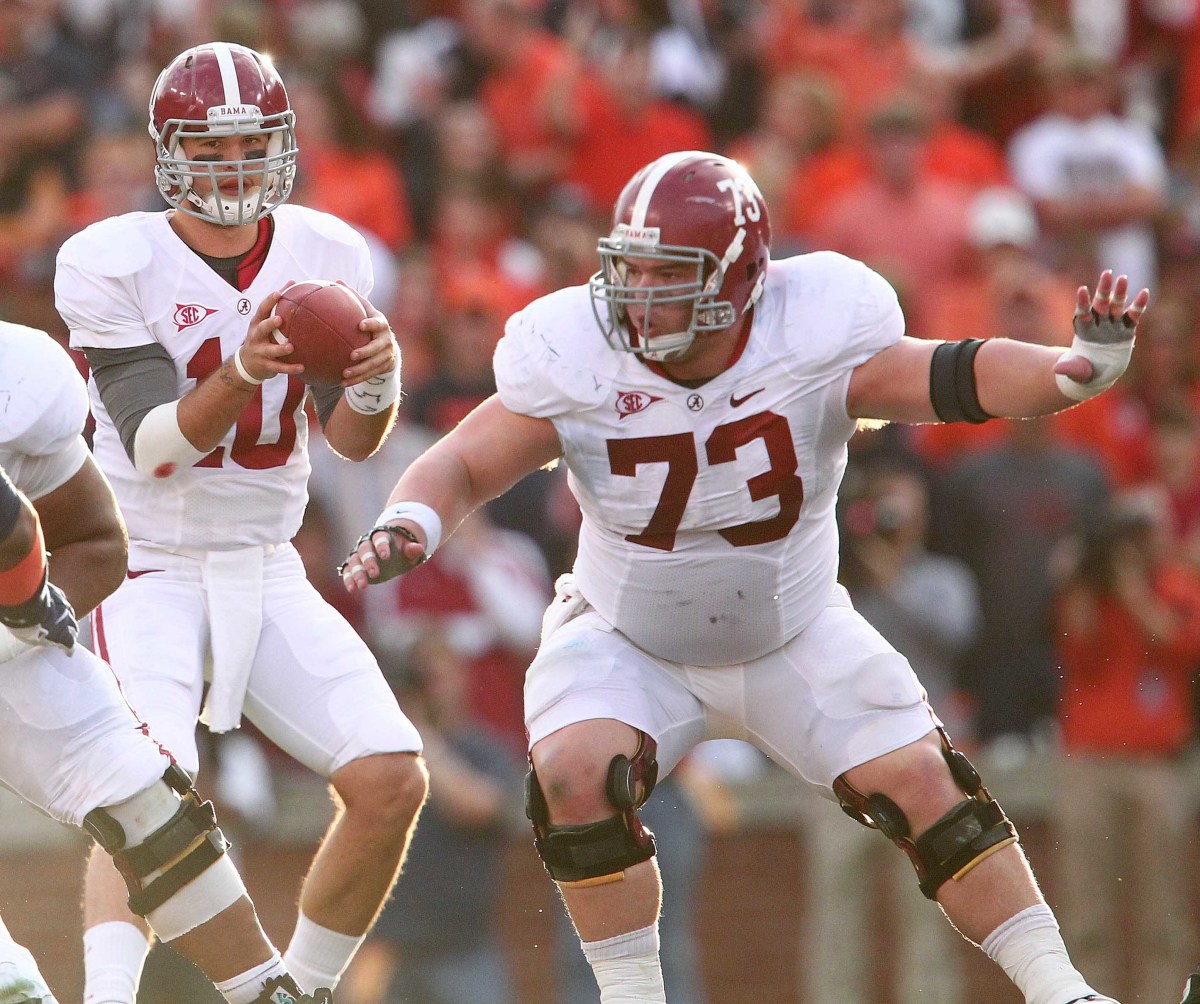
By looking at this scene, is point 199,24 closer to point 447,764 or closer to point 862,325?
point 447,764

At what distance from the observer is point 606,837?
500 cm

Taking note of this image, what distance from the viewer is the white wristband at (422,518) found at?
4910 mm

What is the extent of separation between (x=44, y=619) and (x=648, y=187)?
175 centimetres

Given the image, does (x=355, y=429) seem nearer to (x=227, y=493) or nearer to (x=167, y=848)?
(x=227, y=493)

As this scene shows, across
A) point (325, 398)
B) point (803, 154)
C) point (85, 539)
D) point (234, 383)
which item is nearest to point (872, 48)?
point (803, 154)

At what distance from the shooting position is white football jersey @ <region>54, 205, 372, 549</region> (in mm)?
5371

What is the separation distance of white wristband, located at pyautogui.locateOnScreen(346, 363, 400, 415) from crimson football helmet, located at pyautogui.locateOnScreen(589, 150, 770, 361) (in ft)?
1.93

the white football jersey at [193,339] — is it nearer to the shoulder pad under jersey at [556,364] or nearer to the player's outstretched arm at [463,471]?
the player's outstretched arm at [463,471]

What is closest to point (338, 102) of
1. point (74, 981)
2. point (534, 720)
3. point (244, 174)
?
point (74, 981)

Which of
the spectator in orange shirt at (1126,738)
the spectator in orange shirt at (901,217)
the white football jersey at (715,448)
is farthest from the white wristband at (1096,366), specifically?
the spectator in orange shirt at (901,217)

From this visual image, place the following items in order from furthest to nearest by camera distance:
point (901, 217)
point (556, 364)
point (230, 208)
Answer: point (901, 217) < point (230, 208) < point (556, 364)

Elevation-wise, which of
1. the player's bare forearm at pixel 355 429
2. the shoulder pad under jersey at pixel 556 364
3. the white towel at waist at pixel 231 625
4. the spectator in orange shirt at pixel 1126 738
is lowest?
the spectator in orange shirt at pixel 1126 738

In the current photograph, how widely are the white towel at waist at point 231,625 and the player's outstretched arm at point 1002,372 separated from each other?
1.60 m

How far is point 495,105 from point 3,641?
625 centimetres
